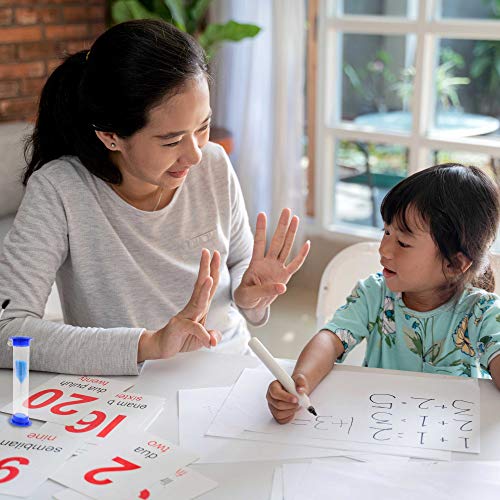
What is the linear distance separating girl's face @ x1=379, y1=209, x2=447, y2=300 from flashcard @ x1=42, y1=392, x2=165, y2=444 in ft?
1.52

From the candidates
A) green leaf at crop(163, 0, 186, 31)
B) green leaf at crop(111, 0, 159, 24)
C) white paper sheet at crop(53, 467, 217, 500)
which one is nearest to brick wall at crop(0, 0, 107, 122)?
green leaf at crop(111, 0, 159, 24)

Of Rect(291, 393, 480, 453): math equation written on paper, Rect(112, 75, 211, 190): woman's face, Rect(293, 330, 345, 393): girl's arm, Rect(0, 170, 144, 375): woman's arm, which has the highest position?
Rect(112, 75, 211, 190): woman's face

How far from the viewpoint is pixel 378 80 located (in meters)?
3.55

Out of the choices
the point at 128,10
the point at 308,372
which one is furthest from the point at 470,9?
the point at 308,372

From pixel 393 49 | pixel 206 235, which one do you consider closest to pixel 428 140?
pixel 393 49

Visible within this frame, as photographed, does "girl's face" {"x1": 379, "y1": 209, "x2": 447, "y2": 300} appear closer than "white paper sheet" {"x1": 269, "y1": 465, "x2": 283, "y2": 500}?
No

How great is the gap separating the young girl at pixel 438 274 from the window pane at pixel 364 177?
208 centimetres

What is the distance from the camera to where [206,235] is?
1.72 metres

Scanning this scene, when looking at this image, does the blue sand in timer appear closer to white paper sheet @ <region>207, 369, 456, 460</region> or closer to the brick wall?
white paper sheet @ <region>207, 369, 456, 460</region>

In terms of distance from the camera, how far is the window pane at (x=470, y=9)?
3102mm

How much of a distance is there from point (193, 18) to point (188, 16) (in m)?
0.04

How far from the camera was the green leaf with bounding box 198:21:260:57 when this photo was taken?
3340 mm

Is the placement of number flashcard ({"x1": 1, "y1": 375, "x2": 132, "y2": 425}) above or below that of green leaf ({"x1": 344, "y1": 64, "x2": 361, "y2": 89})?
below

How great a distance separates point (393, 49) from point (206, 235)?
78.8 inches
